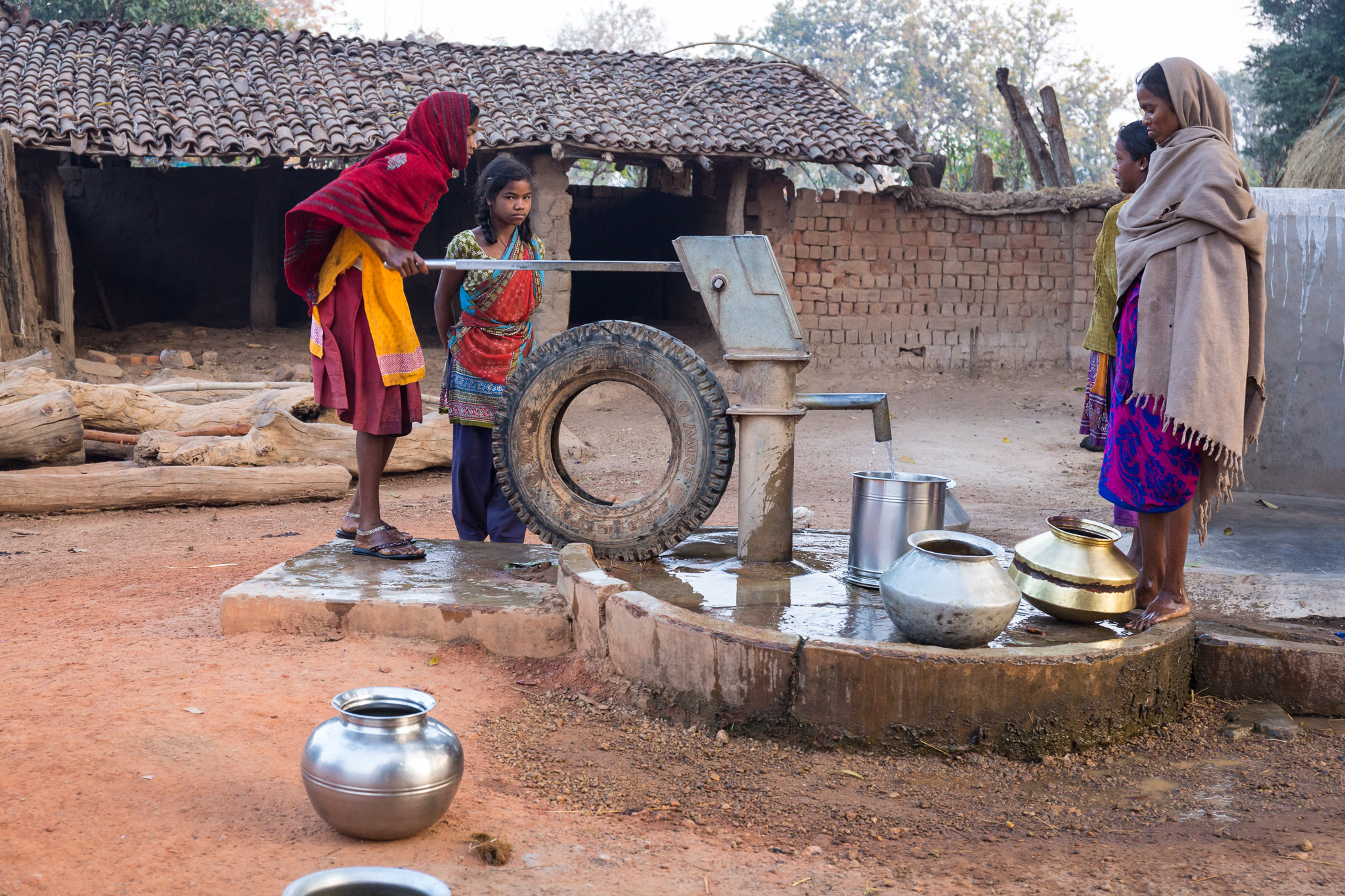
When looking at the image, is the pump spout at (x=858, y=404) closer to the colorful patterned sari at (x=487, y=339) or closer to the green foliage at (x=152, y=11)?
the colorful patterned sari at (x=487, y=339)

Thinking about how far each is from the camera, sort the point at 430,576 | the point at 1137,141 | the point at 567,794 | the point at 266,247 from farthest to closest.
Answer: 1. the point at 266,247
2. the point at 1137,141
3. the point at 430,576
4. the point at 567,794

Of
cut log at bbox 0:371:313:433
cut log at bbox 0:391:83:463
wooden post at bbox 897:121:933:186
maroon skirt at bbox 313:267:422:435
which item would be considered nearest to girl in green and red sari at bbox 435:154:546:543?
maroon skirt at bbox 313:267:422:435

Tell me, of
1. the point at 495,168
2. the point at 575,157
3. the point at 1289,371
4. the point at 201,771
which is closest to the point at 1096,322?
Result: the point at 1289,371

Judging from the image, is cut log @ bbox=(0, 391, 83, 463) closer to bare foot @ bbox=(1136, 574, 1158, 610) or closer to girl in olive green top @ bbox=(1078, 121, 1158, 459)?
girl in olive green top @ bbox=(1078, 121, 1158, 459)

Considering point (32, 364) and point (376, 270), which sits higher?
point (376, 270)

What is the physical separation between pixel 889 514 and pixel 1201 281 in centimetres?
117

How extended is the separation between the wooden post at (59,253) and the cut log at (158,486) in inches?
223

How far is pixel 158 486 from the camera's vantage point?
21.1 feet

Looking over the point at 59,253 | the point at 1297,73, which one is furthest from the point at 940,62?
the point at 59,253

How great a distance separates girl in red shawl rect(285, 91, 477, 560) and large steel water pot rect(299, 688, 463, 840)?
176 centimetres

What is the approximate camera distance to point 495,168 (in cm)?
419

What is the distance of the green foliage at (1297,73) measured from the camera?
15703mm

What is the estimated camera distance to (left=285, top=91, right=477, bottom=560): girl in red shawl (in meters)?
3.78

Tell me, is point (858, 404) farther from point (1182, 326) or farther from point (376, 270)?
point (376, 270)
